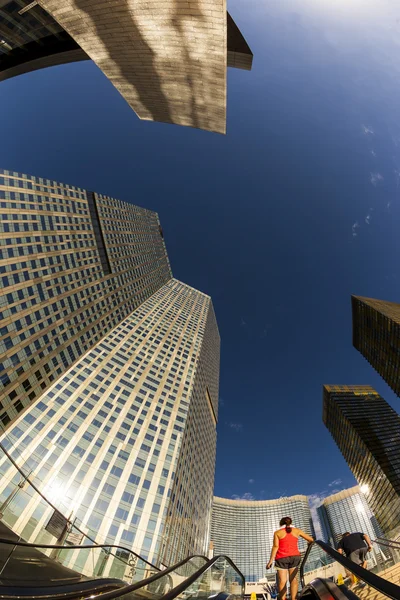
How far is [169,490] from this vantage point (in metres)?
50.8

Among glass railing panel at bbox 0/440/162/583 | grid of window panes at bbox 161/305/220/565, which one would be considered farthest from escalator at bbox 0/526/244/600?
grid of window panes at bbox 161/305/220/565

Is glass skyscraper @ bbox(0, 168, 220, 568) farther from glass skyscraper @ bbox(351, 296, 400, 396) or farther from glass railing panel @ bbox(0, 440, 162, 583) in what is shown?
glass skyscraper @ bbox(351, 296, 400, 396)

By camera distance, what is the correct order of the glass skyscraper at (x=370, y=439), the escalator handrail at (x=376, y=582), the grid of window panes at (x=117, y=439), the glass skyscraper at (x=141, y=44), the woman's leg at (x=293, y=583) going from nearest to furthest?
the escalator handrail at (x=376, y=582), the woman's leg at (x=293, y=583), the glass skyscraper at (x=141, y=44), the grid of window panes at (x=117, y=439), the glass skyscraper at (x=370, y=439)

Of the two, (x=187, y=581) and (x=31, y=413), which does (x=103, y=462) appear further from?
(x=187, y=581)

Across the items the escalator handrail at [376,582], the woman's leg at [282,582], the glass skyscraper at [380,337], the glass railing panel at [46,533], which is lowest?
the escalator handrail at [376,582]

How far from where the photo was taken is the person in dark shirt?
7.81m

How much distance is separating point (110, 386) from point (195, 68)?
6107 centimetres

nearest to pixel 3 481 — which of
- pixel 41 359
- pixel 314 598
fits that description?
pixel 314 598

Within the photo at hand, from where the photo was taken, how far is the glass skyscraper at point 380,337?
316 ft

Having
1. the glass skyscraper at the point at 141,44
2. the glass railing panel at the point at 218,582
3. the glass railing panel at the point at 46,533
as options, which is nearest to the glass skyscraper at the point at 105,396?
the glass railing panel at the point at 46,533

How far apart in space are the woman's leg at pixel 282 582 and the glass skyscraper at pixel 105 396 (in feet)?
26.2

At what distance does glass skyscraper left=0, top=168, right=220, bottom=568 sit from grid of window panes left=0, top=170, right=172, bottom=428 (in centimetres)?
36

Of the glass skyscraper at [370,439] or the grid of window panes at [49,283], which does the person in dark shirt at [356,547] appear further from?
the glass skyscraper at [370,439]

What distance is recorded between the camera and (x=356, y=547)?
25.7ft
